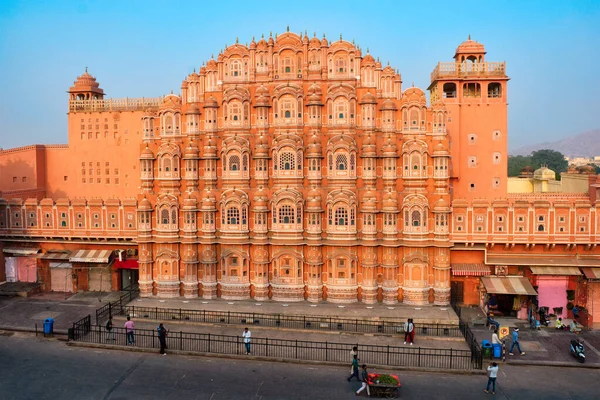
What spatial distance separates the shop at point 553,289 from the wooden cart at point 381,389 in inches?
679

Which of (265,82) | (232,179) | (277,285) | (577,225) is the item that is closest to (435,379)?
(277,285)

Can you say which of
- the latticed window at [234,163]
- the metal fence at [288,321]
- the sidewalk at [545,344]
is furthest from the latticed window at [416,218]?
the latticed window at [234,163]

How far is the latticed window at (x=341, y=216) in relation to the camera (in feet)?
125

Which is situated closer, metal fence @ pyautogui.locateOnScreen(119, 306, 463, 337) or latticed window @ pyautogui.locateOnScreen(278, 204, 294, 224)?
metal fence @ pyautogui.locateOnScreen(119, 306, 463, 337)

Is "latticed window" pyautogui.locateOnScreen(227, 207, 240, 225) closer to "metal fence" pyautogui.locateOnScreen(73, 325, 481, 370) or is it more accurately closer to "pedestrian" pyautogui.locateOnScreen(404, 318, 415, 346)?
"metal fence" pyautogui.locateOnScreen(73, 325, 481, 370)

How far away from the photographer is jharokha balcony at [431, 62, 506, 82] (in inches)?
1699

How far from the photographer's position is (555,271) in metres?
36.2

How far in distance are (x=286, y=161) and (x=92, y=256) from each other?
59.4 ft

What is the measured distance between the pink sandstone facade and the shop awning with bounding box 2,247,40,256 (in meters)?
5.34

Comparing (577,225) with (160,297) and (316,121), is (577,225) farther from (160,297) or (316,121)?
(160,297)

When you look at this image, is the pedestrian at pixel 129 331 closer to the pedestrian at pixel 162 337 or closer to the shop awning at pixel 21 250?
the pedestrian at pixel 162 337

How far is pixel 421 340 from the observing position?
105 ft

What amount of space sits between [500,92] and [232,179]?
23.4 m

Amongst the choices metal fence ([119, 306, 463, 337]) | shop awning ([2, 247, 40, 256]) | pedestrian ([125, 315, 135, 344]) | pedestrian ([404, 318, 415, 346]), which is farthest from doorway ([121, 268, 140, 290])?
pedestrian ([404, 318, 415, 346])
